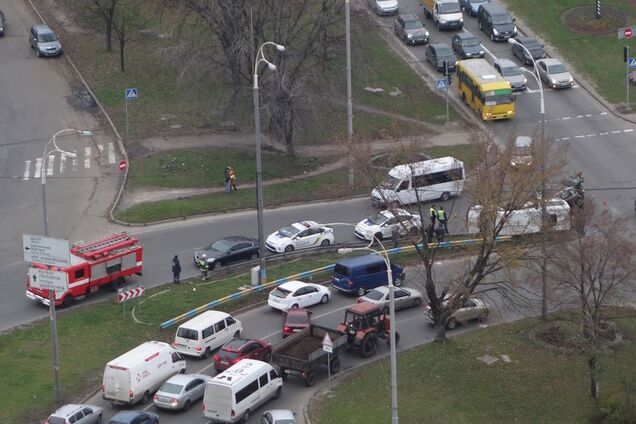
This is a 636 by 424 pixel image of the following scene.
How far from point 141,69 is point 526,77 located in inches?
969

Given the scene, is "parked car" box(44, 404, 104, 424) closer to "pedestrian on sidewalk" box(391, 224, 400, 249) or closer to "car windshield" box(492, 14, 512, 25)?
"pedestrian on sidewalk" box(391, 224, 400, 249)

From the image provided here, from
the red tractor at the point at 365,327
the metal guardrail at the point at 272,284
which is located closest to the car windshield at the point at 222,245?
the metal guardrail at the point at 272,284

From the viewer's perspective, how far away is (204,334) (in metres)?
47.6

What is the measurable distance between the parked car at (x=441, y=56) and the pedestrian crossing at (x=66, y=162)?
2227 cm

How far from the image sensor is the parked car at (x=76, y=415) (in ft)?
Result: 135

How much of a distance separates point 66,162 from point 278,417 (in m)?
30.8

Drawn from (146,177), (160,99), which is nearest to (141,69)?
(160,99)

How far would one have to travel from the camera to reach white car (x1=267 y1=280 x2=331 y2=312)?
51406 mm

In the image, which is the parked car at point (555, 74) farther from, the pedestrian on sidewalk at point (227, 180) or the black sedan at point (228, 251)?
the black sedan at point (228, 251)

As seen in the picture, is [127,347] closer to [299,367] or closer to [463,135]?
[299,367]

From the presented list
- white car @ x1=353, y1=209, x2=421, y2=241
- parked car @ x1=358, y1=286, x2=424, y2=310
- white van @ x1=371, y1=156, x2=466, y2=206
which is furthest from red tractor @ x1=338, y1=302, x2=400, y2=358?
white van @ x1=371, y1=156, x2=466, y2=206

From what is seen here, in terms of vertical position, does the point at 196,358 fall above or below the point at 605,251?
below

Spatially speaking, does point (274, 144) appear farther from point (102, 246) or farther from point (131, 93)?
point (102, 246)

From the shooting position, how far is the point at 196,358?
47875mm
